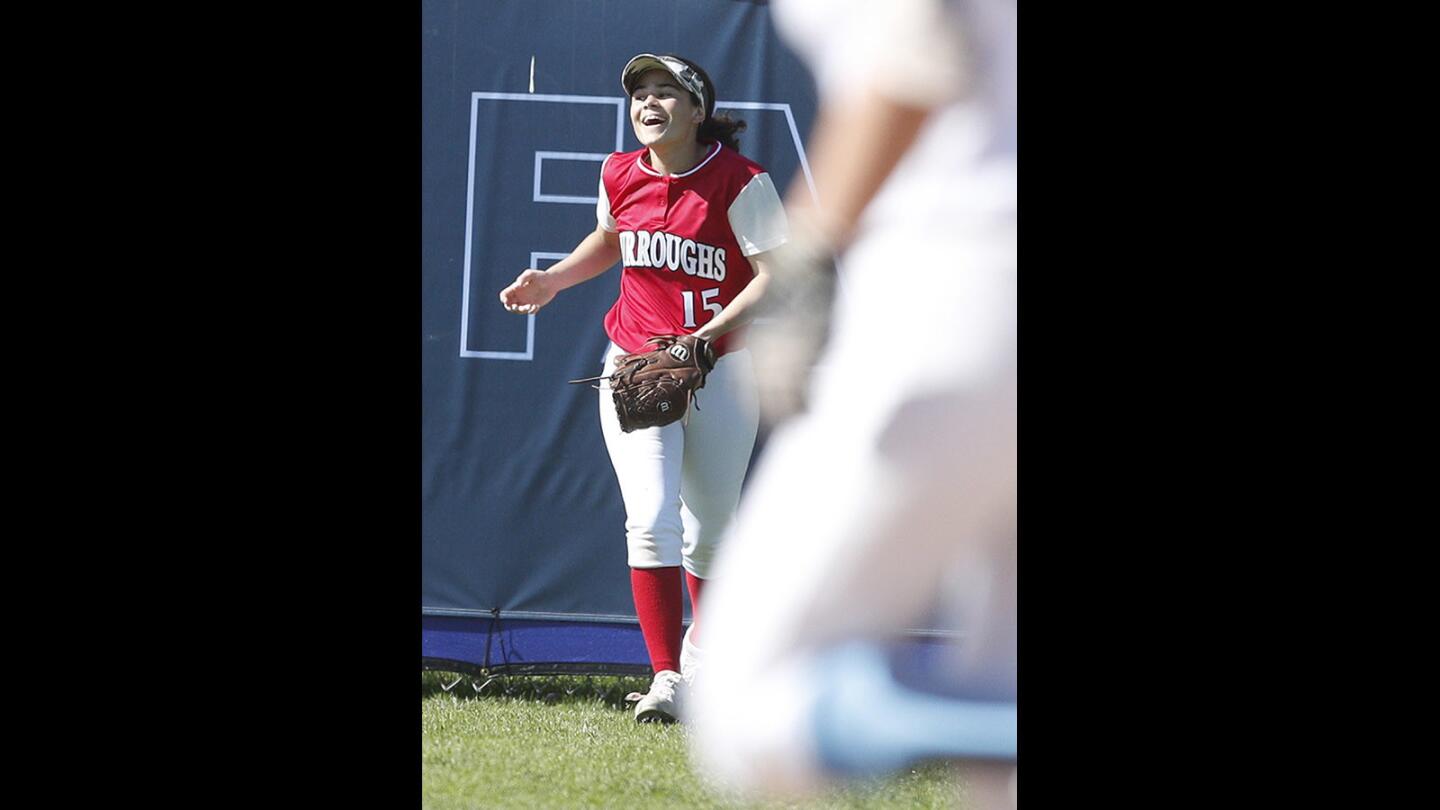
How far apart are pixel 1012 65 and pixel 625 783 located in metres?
1.78

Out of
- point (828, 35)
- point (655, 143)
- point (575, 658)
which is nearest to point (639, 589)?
point (575, 658)

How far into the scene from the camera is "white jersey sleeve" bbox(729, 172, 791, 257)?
12.4 ft

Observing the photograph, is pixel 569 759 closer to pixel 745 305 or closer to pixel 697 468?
pixel 697 468

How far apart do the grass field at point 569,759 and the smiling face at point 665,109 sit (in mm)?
1301

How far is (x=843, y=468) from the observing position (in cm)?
352

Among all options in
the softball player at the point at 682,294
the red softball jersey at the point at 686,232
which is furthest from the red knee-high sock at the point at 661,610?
the red softball jersey at the point at 686,232

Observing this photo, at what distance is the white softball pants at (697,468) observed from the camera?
379cm

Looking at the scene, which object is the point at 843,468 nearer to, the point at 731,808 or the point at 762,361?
the point at 762,361

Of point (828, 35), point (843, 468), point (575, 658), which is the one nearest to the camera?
point (843, 468)

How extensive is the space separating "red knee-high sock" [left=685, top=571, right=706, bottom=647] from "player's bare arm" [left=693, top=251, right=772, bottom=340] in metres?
0.56

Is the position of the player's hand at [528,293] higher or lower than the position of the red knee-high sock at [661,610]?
higher

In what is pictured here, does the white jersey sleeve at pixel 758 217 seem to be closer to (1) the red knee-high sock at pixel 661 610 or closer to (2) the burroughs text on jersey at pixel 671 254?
(2) the burroughs text on jersey at pixel 671 254

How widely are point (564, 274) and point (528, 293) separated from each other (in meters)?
0.10

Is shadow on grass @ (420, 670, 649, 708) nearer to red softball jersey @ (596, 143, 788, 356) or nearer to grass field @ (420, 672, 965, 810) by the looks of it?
grass field @ (420, 672, 965, 810)
